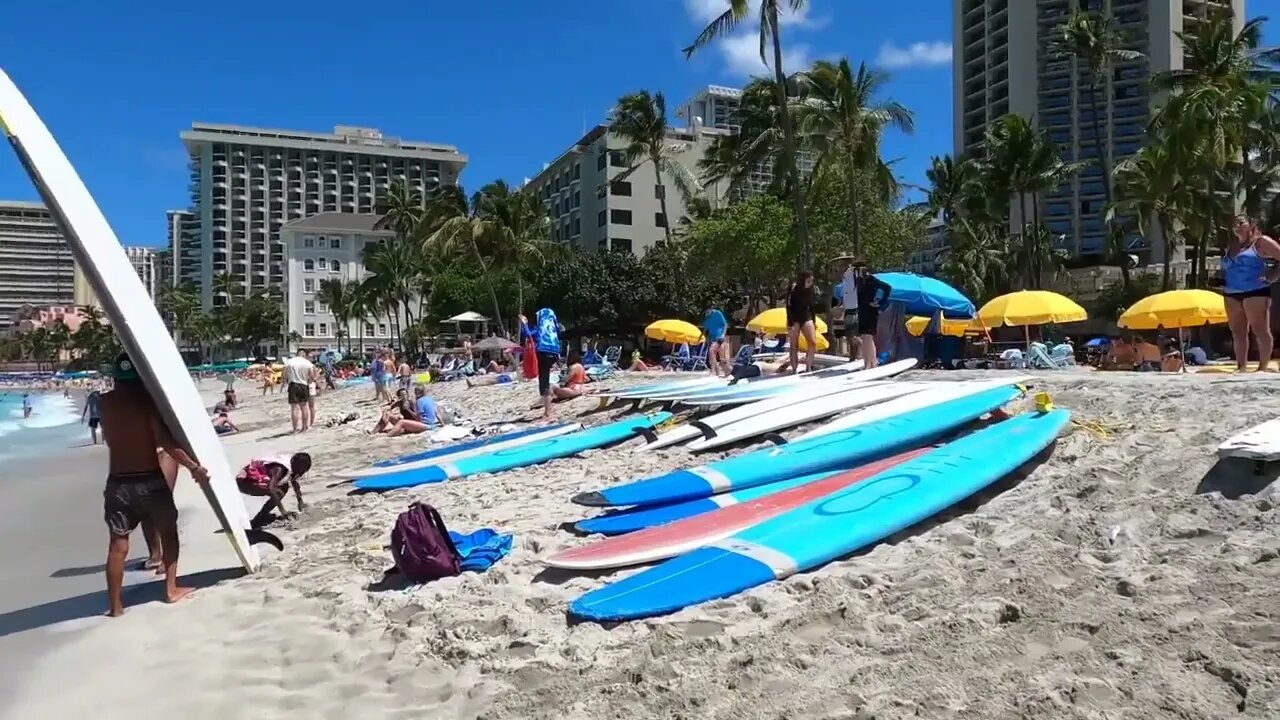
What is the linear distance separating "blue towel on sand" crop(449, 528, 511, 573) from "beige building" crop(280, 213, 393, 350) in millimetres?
79105

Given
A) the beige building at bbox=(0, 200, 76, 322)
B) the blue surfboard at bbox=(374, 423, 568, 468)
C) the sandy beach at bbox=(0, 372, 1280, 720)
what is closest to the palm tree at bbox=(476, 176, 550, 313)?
the blue surfboard at bbox=(374, 423, 568, 468)

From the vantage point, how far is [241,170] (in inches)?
4525

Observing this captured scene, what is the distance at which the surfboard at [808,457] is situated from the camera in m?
5.64

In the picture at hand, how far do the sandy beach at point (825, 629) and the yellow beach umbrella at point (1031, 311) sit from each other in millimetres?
7514

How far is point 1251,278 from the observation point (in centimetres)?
706

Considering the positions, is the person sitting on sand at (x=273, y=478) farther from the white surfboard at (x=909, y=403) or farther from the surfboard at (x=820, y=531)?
the white surfboard at (x=909, y=403)

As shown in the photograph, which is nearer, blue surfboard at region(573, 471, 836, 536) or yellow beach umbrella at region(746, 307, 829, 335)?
blue surfboard at region(573, 471, 836, 536)

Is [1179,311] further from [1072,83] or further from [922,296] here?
[1072,83]

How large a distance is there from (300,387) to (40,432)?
16.4m

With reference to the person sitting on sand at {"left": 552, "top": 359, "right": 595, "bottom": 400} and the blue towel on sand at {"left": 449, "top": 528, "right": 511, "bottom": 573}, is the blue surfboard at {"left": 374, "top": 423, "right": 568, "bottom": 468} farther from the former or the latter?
the blue towel on sand at {"left": 449, "top": 528, "right": 511, "bottom": 573}

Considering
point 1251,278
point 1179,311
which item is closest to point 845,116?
point 1179,311

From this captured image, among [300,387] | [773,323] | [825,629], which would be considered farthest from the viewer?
[773,323]

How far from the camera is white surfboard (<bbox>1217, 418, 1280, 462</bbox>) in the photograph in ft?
13.7

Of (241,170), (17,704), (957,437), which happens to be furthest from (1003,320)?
(241,170)
